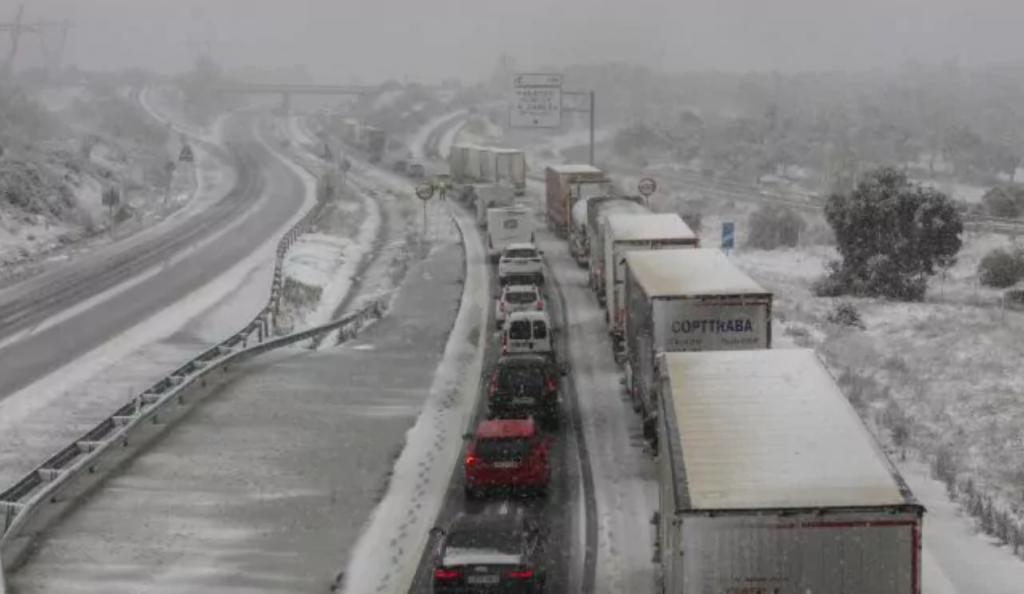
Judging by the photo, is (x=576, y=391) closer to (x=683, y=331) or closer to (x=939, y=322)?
(x=683, y=331)

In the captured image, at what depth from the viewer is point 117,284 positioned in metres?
46.2

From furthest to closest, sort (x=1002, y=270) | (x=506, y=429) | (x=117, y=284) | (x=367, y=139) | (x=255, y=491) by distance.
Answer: (x=367, y=139) → (x=117, y=284) → (x=1002, y=270) → (x=255, y=491) → (x=506, y=429)

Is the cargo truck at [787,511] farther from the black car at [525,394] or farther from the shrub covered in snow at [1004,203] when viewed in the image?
the shrub covered in snow at [1004,203]

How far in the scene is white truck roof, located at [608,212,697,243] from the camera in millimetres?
33000

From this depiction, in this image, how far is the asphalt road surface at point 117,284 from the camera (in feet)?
112

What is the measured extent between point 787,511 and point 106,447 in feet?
48.8

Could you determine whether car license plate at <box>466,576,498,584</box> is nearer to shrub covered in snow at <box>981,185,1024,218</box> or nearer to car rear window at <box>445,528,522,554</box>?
car rear window at <box>445,528,522,554</box>

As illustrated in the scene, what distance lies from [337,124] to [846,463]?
507ft

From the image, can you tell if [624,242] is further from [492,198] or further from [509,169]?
[509,169]

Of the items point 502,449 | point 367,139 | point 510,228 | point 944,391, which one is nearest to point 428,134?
point 367,139

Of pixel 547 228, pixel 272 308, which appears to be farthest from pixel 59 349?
→ pixel 547 228

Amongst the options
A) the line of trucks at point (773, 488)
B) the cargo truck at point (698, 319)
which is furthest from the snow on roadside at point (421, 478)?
the cargo truck at point (698, 319)

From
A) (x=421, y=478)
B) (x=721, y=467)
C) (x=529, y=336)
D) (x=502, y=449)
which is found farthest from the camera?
(x=529, y=336)

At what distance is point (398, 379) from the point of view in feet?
99.1
